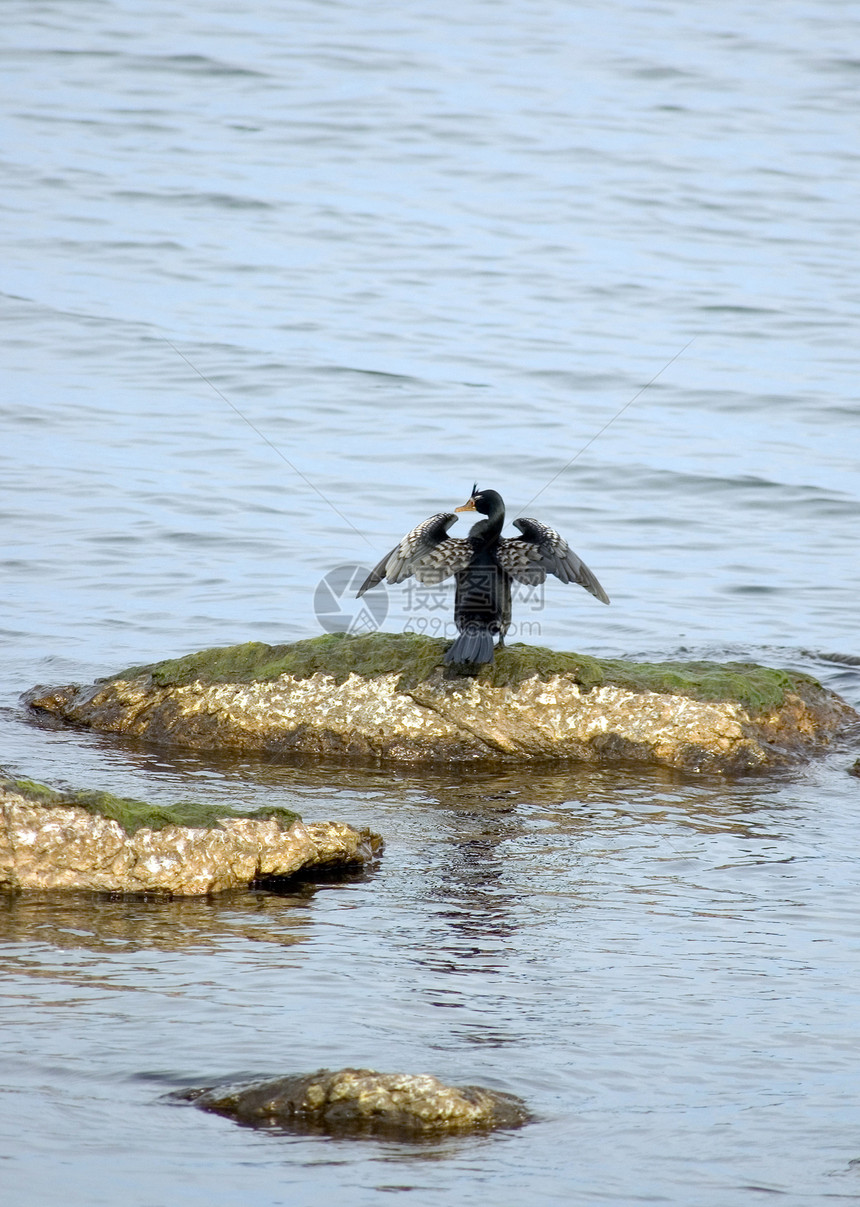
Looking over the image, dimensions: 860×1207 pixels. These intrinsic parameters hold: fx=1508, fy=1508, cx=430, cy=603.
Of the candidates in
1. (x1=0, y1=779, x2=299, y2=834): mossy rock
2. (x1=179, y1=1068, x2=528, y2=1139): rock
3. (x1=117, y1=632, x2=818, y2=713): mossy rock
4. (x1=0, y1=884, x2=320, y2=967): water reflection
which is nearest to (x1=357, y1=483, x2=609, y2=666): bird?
(x1=117, y1=632, x2=818, y2=713): mossy rock

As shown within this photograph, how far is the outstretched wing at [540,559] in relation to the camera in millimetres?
7805

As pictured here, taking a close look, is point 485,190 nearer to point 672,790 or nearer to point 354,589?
point 354,589

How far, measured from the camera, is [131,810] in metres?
5.36

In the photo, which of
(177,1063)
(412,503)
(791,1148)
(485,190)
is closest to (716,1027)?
(791,1148)

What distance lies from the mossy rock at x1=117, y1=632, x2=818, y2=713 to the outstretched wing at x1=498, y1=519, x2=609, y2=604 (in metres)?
0.38

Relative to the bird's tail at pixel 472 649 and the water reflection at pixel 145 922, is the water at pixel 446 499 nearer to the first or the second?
the water reflection at pixel 145 922

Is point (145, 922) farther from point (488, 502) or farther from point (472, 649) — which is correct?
point (488, 502)

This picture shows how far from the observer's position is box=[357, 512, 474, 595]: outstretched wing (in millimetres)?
7781

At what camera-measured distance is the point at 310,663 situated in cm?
757

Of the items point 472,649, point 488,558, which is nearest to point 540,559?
point 488,558

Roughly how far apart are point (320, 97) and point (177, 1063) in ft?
105

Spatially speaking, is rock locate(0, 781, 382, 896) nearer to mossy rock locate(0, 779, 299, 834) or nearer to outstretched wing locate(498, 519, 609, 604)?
mossy rock locate(0, 779, 299, 834)

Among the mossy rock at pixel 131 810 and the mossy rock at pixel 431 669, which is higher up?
the mossy rock at pixel 431 669

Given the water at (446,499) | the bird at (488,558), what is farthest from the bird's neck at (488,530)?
the water at (446,499)
